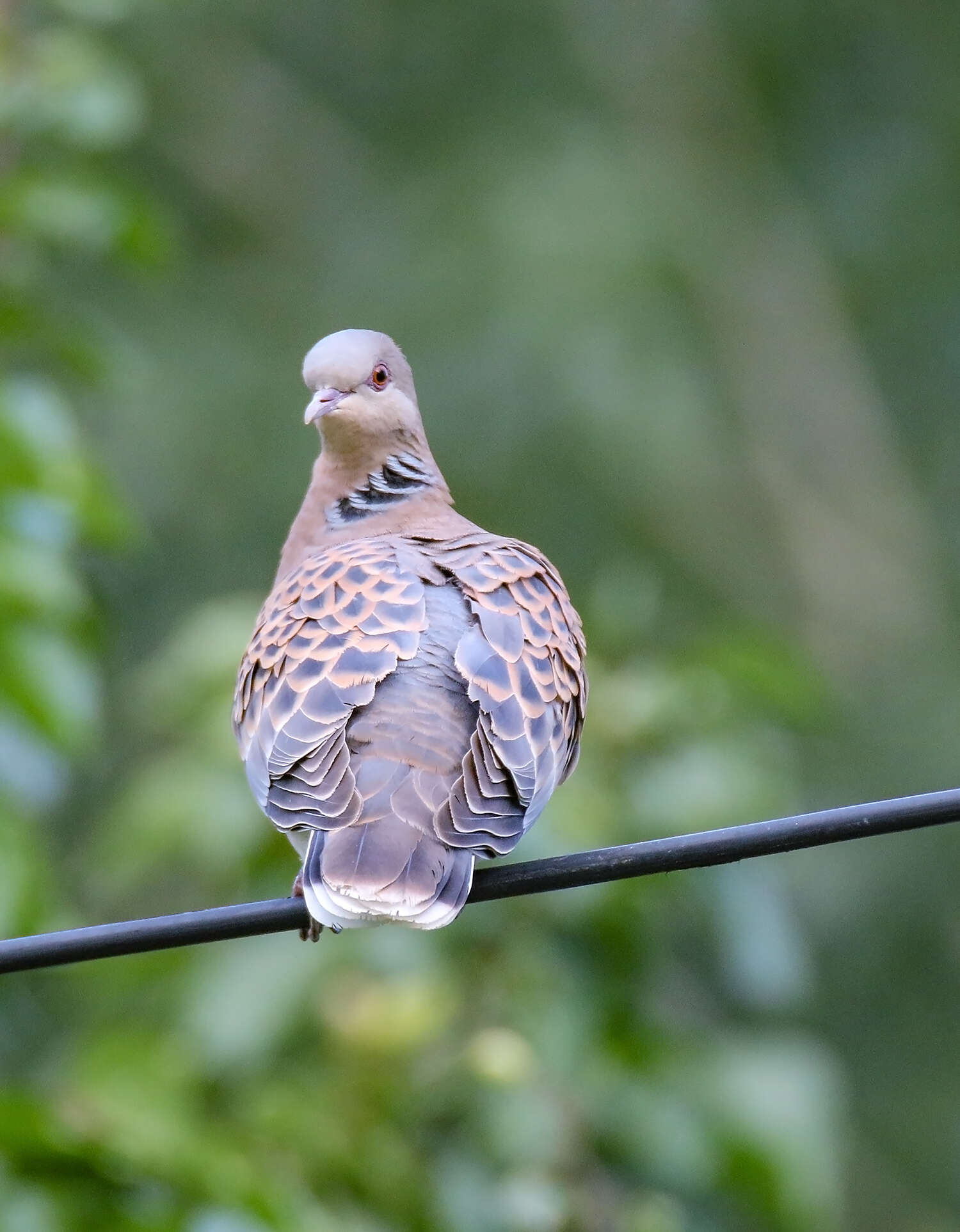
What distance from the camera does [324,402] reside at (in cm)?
415

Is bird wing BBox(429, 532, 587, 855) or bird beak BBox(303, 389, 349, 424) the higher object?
bird beak BBox(303, 389, 349, 424)

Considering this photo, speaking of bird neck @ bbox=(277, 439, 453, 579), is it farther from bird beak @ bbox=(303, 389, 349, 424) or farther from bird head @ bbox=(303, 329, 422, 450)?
bird beak @ bbox=(303, 389, 349, 424)

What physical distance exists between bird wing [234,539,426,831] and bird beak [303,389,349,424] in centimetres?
35

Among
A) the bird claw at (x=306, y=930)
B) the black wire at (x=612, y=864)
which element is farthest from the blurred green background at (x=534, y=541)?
the black wire at (x=612, y=864)

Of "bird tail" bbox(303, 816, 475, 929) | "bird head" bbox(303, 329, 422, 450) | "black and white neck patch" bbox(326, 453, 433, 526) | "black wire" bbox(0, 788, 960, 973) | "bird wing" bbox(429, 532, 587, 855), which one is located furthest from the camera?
"black and white neck patch" bbox(326, 453, 433, 526)

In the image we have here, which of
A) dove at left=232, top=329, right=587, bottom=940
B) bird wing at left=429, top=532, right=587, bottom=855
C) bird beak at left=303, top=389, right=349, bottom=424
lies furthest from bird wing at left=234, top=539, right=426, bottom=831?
bird beak at left=303, top=389, right=349, bottom=424

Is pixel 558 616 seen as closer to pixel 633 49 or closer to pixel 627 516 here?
pixel 627 516

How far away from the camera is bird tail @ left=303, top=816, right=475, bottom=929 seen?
121 inches

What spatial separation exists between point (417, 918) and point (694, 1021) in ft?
7.87

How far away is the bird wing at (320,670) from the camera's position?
3.24m

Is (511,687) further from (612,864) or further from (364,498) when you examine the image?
(364,498)

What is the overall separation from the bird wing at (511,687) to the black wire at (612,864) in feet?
1.84

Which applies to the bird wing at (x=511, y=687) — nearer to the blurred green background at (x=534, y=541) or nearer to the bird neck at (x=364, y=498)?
the bird neck at (x=364, y=498)

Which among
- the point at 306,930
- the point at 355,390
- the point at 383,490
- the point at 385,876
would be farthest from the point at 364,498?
the point at 385,876
